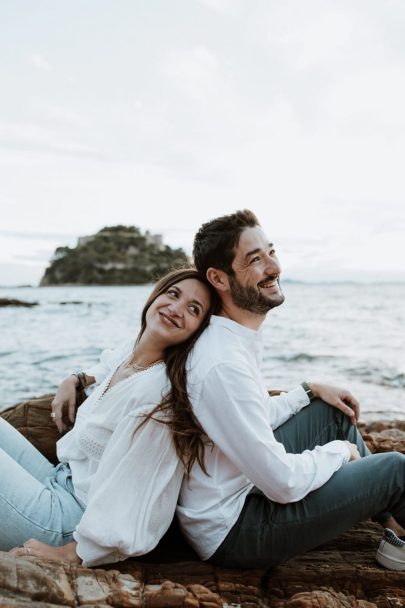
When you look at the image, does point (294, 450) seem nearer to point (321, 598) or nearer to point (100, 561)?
point (321, 598)

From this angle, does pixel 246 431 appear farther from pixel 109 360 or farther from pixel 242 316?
pixel 109 360

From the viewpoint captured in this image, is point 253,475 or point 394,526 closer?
point 253,475

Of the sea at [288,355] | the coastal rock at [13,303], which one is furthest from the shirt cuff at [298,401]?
the coastal rock at [13,303]

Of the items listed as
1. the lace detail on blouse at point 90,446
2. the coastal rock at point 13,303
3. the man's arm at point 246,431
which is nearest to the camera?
the man's arm at point 246,431

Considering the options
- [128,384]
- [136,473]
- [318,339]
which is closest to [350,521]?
[136,473]

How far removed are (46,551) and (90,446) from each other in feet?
2.02

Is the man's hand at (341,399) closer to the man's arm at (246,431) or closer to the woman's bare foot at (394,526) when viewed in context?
the woman's bare foot at (394,526)

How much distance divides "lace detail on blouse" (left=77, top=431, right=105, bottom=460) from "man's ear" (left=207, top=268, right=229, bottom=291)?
112 centimetres

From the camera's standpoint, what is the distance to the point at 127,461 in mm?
2852

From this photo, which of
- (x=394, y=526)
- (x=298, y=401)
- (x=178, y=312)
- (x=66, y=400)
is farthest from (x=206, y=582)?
(x=66, y=400)

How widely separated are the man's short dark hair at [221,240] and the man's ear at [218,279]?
27mm

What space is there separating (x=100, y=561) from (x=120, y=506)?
0.98 ft

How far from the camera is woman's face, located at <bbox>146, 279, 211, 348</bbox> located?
A: 10.7 ft

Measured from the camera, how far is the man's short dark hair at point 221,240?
353 centimetres
